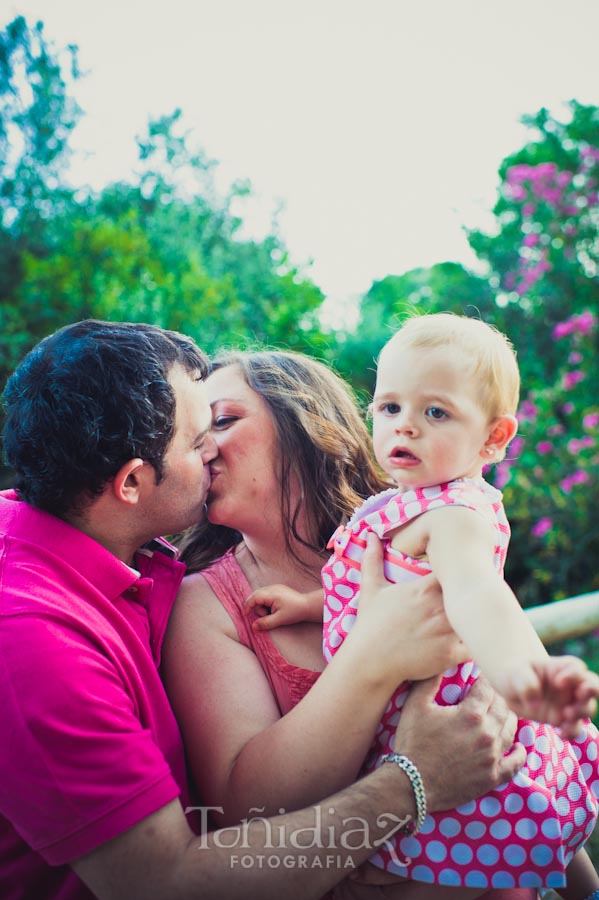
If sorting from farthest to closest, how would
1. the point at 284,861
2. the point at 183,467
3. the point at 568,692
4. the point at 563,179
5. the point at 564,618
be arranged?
the point at 563,179 → the point at 564,618 → the point at 183,467 → the point at 284,861 → the point at 568,692

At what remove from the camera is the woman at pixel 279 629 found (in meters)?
1.69

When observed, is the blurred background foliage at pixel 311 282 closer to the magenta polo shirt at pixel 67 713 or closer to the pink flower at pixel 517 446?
the pink flower at pixel 517 446

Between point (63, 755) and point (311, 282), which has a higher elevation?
point (311, 282)

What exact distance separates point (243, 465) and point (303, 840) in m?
1.04

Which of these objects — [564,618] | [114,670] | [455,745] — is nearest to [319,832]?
[455,745]

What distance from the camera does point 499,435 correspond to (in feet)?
6.04

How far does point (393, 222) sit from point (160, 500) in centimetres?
811

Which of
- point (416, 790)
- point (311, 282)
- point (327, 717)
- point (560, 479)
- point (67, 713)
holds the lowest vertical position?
point (560, 479)

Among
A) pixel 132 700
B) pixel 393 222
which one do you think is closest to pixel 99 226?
pixel 393 222

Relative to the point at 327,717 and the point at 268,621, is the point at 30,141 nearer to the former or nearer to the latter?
the point at 268,621

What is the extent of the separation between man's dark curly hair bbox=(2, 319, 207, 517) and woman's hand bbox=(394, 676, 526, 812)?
0.90m

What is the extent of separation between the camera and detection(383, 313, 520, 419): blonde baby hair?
179 cm

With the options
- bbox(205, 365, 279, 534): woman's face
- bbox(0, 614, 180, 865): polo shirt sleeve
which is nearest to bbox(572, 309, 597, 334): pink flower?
bbox(205, 365, 279, 534): woman's face

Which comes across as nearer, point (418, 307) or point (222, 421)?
point (222, 421)
